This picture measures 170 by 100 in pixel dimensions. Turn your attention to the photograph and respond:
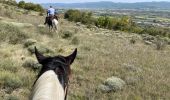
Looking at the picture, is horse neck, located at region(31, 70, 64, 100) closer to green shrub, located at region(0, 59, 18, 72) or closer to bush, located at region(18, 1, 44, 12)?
green shrub, located at region(0, 59, 18, 72)

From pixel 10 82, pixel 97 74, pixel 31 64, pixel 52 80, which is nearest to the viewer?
pixel 52 80

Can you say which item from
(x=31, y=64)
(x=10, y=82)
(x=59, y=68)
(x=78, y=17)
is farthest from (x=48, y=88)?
(x=78, y=17)

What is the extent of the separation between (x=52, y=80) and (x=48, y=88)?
0.19 m

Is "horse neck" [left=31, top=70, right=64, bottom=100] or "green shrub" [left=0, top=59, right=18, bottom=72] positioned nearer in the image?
"horse neck" [left=31, top=70, right=64, bottom=100]

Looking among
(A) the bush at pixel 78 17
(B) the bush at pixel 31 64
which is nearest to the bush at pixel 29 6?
(A) the bush at pixel 78 17

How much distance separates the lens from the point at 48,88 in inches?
153

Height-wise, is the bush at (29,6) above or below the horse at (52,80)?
below

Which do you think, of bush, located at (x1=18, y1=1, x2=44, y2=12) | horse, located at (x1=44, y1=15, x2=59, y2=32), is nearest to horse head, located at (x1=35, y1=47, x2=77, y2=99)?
horse, located at (x1=44, y1=15, x2=59, y2=32)

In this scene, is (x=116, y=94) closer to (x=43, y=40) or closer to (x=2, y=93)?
(x=2, y=93)

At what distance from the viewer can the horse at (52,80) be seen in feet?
12.6

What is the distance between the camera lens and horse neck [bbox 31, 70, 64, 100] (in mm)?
3769

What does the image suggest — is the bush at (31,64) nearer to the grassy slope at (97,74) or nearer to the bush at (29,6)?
the grassy slope at (97,74)

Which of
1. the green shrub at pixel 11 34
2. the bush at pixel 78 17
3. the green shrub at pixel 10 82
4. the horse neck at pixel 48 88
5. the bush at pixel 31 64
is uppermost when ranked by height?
the horse neck at pixel 48 88

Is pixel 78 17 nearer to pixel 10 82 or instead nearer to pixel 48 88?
pixel 10 82
